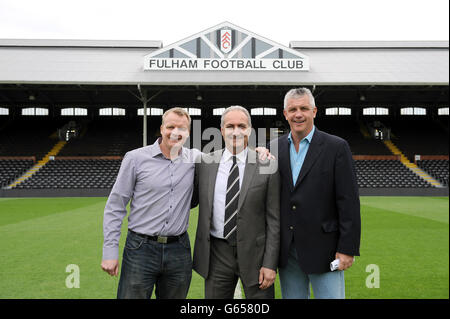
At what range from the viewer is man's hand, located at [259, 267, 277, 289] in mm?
2562

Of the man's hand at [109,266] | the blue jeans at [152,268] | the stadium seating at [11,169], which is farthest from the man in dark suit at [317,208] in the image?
the stadium seating at [11,169]

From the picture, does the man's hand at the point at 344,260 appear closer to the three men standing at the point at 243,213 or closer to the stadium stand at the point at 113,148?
the three men standing at the point at 243,213

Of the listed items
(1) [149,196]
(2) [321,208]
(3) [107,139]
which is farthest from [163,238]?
(3) [107,139]

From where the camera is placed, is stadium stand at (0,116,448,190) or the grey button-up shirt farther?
Result: stadium stand at (0,116,448,190)

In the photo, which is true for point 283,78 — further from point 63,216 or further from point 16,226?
point 16,226

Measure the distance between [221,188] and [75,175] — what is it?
22.8 meters

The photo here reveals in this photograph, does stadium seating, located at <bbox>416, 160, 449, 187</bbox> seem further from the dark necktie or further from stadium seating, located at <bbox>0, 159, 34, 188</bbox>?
stadium seating, located at <bbox>0, 159, 34, 188</bbox>

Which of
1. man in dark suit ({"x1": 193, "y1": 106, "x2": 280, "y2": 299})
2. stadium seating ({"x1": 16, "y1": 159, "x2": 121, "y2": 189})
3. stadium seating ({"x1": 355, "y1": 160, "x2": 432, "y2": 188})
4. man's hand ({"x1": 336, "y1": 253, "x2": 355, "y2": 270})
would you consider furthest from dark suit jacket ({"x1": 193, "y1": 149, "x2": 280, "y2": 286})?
stadium seating ({"x1": 355, "y1": 160, "x2": 432, "y2": 188})

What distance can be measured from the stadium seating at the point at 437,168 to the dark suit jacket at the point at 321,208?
23.7m

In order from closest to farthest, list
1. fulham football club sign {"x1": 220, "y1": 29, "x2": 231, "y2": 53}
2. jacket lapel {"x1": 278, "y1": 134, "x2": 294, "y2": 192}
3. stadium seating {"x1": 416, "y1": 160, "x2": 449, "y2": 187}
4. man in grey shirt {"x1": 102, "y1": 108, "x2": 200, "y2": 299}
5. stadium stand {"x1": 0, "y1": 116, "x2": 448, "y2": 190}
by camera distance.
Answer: jacket lapel {"x1": 278, "y1": 134, "x2": 294, "y2": 192}
man in grey shirt {"x1": 102, "y1": 108, "x2": 200, "y2": 299}
stadium stand {"x1": 0, "y1": 116, "x2": 448, "y2": 190}
fulham football club sign {"x1": 220, "y1": 29, "x2": 231, "y2": 53}
stadium seating {"x1": 416, "y1": 160, "x2": 449, "y2": 187}

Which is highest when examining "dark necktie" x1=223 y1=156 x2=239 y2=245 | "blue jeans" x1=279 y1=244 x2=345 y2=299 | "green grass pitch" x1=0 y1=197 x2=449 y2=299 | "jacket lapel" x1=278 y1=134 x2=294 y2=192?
"jacket lapel" x1=278 y1=134 x2=294 y2=192

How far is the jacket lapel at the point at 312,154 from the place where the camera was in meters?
2.60

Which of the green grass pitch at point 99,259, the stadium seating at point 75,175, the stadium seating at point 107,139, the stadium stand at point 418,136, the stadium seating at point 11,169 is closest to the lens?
the green grass pitch at point 99,259

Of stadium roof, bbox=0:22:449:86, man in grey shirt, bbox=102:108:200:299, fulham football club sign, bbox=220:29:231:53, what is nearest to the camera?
man in grey shirt, bbox=102:108:200:299
